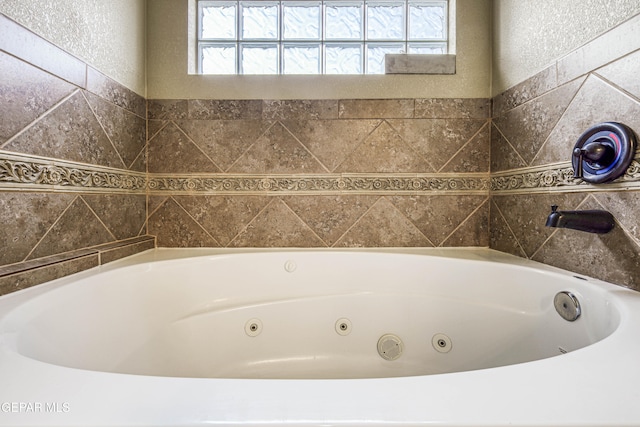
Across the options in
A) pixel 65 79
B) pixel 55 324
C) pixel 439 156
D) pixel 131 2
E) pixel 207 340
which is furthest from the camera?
pixel 439 156

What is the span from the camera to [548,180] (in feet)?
3.40

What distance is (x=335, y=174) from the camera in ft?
4.59

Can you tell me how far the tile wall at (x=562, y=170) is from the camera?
766mm

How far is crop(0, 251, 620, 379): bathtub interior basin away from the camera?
874mm

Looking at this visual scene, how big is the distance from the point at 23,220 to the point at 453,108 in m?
1.81

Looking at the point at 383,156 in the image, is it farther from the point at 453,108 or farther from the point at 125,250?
the point at 125,250

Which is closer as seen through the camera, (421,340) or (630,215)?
(630,215)

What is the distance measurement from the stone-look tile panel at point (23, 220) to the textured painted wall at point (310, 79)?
0.81 meters

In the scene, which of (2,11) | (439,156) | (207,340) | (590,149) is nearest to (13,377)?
(207,340)

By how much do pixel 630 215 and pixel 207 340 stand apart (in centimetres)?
147

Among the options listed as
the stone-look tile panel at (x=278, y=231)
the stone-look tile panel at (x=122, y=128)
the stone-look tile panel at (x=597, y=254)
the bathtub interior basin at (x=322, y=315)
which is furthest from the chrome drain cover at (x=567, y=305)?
the stone-look tile panel at (x=122, y=128)

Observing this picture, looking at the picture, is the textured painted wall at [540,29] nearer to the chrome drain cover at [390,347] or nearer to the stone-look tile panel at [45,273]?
the chrome drain cover at [390,347]

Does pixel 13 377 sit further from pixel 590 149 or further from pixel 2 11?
pixel 590 149

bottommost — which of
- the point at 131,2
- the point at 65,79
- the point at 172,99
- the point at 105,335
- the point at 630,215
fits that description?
the point at 105,335
